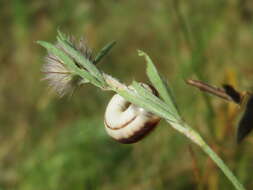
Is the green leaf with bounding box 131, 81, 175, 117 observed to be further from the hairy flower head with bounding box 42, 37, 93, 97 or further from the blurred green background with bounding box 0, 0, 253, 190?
the blurred green background with bounding box 0, 0, 253, 190

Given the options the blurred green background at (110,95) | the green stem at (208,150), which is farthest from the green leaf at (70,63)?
the blurred green background at (110,95)

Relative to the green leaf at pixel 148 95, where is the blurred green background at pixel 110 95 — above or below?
below

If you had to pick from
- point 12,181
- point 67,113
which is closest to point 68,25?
point 67,113

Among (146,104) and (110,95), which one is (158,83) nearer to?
(146,104)

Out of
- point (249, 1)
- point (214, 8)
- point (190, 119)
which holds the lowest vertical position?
point (249, 1)

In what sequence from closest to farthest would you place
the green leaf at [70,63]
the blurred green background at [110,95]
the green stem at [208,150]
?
1. the green stem at [208,150]
2. the green leaf at [70,63]
3. the blurred green background at [110,95]

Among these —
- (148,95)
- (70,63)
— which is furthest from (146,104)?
(70,63)

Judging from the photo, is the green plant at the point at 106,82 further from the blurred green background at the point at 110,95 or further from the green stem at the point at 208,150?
the blurred green background at the point at 110,95

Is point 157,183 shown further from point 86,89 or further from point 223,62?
point 86,89
